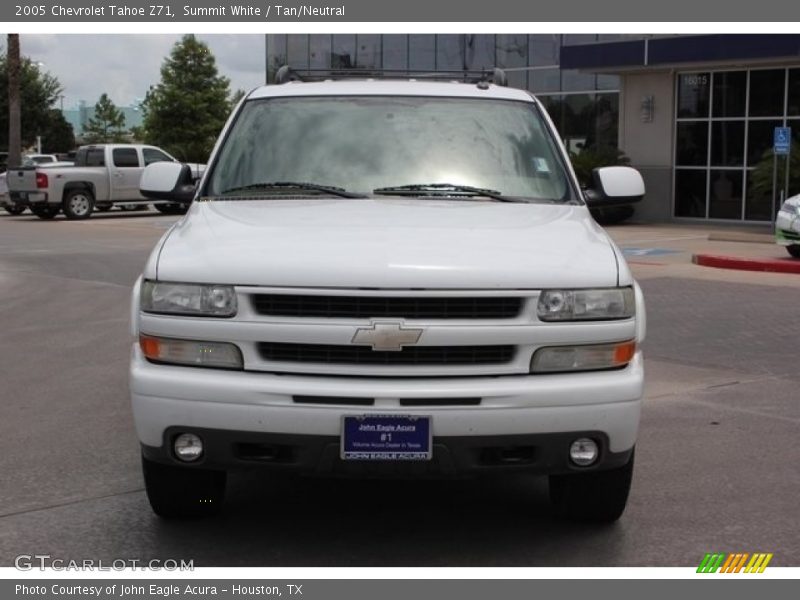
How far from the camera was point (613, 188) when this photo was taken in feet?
21.5

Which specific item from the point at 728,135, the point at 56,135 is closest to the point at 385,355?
the point at 728,135

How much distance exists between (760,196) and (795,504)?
22414 mm

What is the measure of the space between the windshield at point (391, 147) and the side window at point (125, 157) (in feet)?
88.0

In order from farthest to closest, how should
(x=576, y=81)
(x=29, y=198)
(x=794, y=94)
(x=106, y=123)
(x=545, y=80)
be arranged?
(x=106, y=123) → (x=545, y=80) → (x=576, y=81) → (x=29, y=198) → (x=794, y=94)

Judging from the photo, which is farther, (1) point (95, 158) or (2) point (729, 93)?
(1) point (95, 158)

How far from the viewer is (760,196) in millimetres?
26938

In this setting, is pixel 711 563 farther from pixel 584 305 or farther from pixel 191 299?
pixel 191 299

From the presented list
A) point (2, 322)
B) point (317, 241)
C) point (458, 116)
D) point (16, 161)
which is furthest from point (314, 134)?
point (16, 161)

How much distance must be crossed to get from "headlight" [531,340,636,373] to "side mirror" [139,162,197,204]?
2629 mm

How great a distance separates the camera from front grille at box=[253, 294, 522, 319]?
4.51 metres

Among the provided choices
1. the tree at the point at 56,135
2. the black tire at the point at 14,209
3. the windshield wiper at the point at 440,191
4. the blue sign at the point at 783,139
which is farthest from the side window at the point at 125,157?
the tree at the point at 56,135

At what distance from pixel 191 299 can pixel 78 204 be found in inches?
1109

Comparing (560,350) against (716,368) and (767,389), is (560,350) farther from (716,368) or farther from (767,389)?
(716,368)

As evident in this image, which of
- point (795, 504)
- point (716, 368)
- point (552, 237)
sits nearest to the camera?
point (552, 237)
